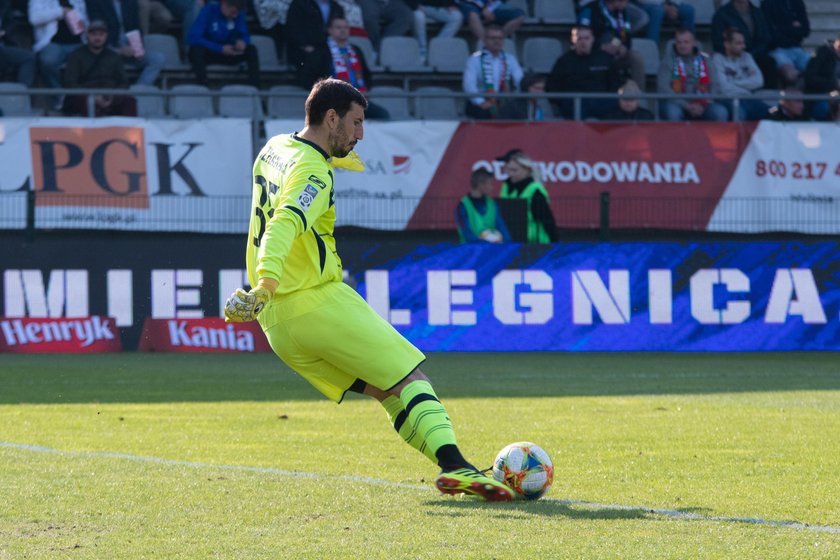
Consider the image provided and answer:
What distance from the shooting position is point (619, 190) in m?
19.8

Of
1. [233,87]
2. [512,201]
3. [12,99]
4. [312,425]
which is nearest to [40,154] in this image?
[12,99]

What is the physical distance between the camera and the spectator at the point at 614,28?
21.4m

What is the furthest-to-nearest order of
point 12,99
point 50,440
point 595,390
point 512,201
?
point 12,99, point 512,201, point 595,390, point 50,440

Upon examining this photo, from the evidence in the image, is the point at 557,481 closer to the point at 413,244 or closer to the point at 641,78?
the point at 413,244

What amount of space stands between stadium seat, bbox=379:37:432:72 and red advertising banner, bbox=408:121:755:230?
274 cm

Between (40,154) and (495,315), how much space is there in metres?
6.27

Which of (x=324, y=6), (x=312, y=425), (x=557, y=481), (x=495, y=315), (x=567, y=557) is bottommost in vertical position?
(x=495, y=315)

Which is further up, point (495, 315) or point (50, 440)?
point (50, 440)

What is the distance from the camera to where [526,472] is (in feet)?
22.7

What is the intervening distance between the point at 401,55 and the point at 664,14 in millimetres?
4566

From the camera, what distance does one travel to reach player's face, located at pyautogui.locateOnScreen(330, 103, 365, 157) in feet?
23.0

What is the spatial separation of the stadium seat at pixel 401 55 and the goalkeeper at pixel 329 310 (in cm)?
1504

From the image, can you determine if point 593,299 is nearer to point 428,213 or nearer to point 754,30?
point 428,213

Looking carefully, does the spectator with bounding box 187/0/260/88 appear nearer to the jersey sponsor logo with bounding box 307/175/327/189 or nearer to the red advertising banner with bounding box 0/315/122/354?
the red advertising banner with bounding box 0/315/122/354
